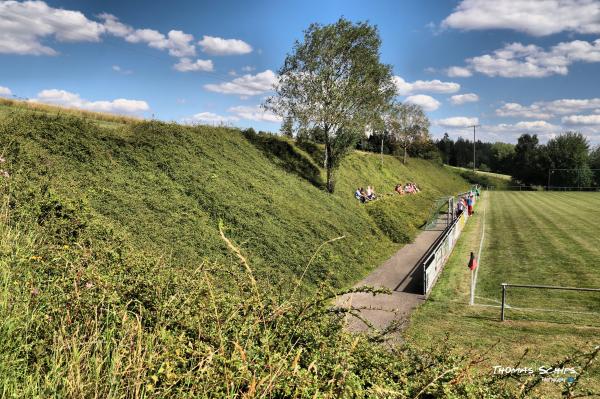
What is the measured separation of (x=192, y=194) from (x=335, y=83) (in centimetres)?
1648

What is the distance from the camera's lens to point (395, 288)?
1638 cm

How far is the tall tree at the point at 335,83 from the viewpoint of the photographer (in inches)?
1099

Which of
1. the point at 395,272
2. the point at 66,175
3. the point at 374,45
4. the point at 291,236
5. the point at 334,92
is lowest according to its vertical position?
the point at 395,272

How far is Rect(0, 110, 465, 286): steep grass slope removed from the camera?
39.9 feet

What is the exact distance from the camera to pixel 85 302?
11.7ft

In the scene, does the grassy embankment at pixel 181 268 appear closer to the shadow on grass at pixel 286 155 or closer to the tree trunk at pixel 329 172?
the shadow on grass at pixel 286 155

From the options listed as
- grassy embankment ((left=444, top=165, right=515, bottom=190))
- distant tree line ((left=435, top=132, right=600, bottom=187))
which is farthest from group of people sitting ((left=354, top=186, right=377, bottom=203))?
distant tree line ((left=435, top=132, right=600, bottom=187))

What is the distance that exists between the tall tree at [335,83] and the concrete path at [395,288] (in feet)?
30.5

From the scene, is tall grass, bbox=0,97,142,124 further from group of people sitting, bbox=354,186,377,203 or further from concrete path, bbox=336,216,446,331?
group of people sitting, bbox=354,186,377,203

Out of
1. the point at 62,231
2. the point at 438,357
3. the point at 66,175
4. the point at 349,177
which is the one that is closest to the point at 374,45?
the point at 349,177

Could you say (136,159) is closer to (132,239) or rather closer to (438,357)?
(132,239)

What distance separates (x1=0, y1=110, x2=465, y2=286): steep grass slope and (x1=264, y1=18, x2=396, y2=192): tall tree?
14.3 ft

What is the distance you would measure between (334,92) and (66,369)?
90.1 feet

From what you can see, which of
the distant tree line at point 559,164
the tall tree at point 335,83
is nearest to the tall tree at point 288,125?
the tall tree at point 335,83
